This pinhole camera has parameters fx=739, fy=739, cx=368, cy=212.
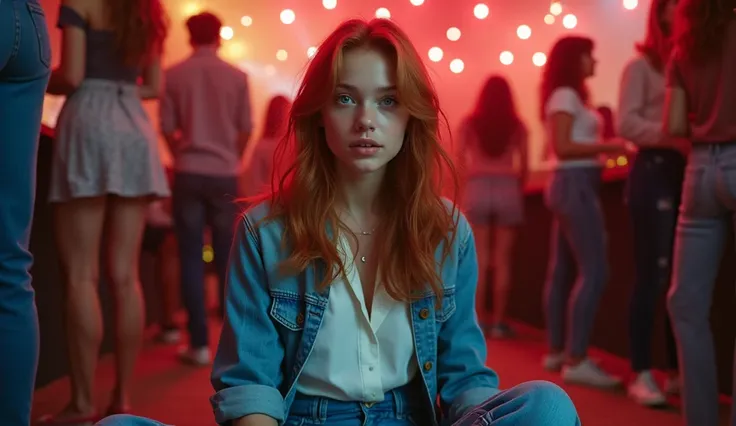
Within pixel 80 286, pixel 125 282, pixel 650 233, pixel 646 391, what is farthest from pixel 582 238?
pixel 80 286

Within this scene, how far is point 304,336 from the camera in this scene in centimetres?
102

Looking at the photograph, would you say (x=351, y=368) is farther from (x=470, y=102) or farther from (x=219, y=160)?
(x=470, y=102)

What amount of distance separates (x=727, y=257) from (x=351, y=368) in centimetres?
160

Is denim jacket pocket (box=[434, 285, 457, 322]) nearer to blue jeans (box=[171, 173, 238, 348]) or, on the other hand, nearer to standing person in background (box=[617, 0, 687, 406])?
standing person in background (box=[617, 0, 687, 406])

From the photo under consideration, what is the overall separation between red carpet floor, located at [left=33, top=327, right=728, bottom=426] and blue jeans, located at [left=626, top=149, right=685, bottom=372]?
188 millimetres

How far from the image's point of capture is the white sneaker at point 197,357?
263cm

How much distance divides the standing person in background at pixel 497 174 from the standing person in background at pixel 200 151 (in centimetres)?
104

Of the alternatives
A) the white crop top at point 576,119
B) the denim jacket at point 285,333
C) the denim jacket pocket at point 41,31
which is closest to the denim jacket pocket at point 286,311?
the denim jacket at point 285,333

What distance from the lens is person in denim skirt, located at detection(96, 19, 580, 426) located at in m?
1.01

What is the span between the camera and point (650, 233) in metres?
2.14

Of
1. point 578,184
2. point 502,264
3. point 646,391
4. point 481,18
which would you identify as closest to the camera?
point 646,391

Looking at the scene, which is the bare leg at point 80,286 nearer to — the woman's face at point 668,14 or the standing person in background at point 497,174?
the woman's face at point 668,14

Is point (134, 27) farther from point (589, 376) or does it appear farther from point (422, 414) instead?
point (589, 376)

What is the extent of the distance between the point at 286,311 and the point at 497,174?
7.49ft
